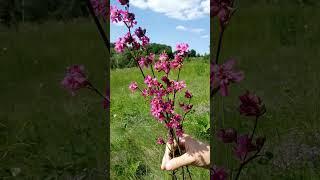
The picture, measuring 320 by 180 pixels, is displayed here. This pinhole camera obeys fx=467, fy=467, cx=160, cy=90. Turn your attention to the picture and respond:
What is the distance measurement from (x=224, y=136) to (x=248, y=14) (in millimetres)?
2590

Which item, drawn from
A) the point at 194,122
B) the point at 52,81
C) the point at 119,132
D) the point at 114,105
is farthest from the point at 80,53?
the point at 194,122

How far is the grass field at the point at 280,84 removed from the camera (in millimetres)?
2912

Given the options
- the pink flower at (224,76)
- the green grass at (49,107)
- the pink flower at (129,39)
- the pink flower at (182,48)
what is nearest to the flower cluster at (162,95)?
the pink flower at (182,48)

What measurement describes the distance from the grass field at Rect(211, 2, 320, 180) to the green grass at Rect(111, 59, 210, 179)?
22 centimetres

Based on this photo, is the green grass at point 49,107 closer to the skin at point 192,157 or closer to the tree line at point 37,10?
the tree line at point 37,10

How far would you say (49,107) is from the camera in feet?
14.1

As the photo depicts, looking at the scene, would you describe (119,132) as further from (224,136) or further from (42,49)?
(42,49)

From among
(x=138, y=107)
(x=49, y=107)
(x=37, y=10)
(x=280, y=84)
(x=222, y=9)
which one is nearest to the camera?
(x=222, y=9)

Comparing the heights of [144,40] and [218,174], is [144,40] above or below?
above

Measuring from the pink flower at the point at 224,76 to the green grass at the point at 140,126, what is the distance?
3.79 feet

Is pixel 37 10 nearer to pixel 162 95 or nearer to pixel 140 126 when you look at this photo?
pixel 140 126

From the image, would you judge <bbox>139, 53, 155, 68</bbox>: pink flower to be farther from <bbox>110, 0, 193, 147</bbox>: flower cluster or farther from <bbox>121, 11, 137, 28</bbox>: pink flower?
<bbox>121, 11, 137, 28</bbox>: pink flower

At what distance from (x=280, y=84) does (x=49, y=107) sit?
206 centimetres

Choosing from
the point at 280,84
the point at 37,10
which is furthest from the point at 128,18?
the point at 37,10
